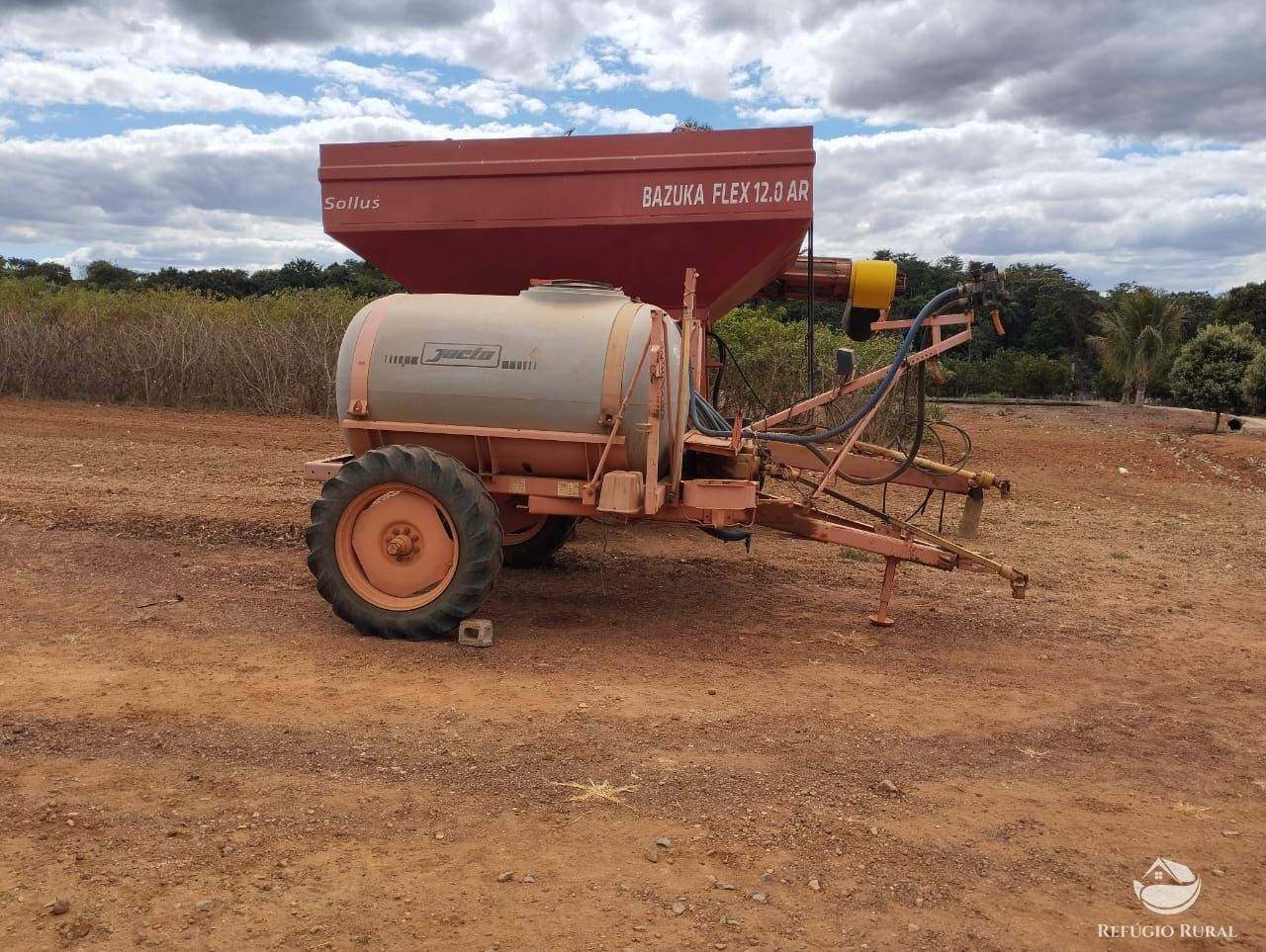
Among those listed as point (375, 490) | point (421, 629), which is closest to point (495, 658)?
point (421, 629)

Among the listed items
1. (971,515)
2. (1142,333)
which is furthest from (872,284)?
(1142,333)

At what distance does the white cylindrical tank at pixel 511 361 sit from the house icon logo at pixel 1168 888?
3.19m

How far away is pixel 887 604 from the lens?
6.46 metres

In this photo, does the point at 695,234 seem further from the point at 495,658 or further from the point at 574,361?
the point at 495,658

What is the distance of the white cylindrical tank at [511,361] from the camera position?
18.9ft

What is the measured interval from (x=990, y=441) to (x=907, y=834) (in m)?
16.1

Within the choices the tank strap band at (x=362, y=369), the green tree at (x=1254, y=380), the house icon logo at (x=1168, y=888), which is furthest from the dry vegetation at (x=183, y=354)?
the green tree at (x=1254, y=380)

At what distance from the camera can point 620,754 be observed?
4.25 meters

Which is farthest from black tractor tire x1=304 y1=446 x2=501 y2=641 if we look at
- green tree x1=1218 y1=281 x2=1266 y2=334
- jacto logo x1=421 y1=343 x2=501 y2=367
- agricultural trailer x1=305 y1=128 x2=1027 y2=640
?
green tree x1=1218 y1=281 x2=1266 y2=334

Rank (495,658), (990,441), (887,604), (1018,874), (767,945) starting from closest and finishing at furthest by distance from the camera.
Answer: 1. (767,945)
2. (1018,874)
3. (495,658)
4. (887,604)
5. (990,441)

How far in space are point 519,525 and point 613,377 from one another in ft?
6.98

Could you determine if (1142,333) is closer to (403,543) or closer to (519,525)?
(519,525)

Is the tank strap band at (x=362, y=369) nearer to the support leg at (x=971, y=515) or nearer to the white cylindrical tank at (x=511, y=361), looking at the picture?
the white cylindrical tank at (x=511, y=361)

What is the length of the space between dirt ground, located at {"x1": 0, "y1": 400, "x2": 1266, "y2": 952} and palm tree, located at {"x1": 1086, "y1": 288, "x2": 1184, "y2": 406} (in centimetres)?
2505
